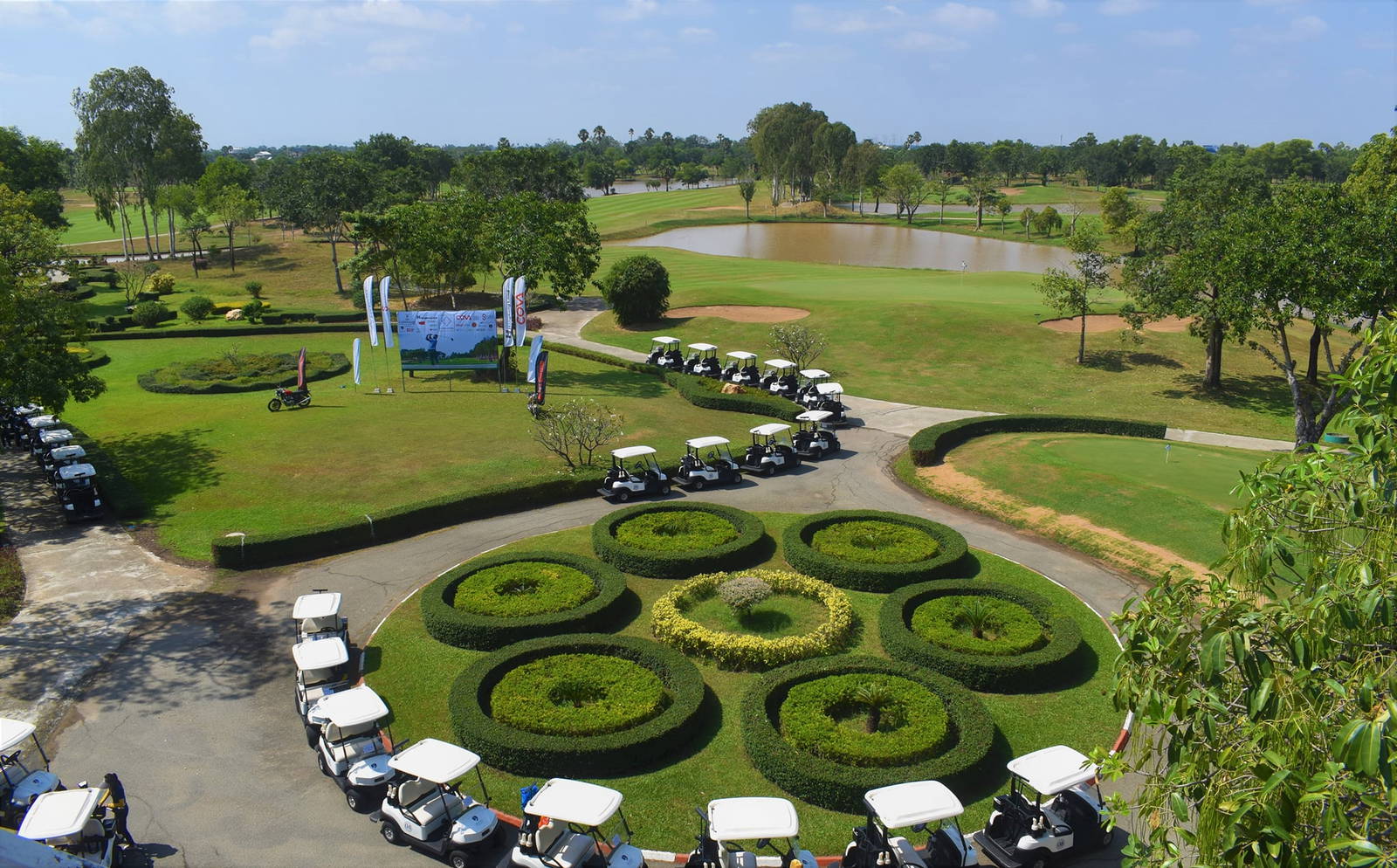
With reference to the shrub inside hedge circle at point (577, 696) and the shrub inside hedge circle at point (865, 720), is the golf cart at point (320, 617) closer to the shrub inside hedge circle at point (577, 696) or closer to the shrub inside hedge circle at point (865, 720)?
the shrub inside hedge circle at point (577, 696)

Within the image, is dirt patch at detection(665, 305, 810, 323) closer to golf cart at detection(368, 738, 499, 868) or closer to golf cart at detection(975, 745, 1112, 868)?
golf cart at detection(975, 745, 1112, 868)

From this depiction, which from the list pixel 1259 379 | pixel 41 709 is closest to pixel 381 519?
pixel 41 709

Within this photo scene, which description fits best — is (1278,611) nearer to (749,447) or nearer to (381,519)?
(381,519)

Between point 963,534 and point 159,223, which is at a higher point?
point 159,223

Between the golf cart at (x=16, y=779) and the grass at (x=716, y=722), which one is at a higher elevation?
the golf cart at (x=16, y=779)

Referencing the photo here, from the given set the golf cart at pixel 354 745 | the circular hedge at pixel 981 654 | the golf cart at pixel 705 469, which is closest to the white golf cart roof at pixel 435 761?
the golf cart at pixel 354 745

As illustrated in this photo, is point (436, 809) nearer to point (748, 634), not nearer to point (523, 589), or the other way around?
point (748, 634)

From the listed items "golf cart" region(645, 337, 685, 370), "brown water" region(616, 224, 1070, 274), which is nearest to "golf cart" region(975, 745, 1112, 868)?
"golf cart" region(645, 337, 685, 370)

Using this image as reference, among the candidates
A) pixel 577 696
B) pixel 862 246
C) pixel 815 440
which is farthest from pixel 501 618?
pixel 862 246
